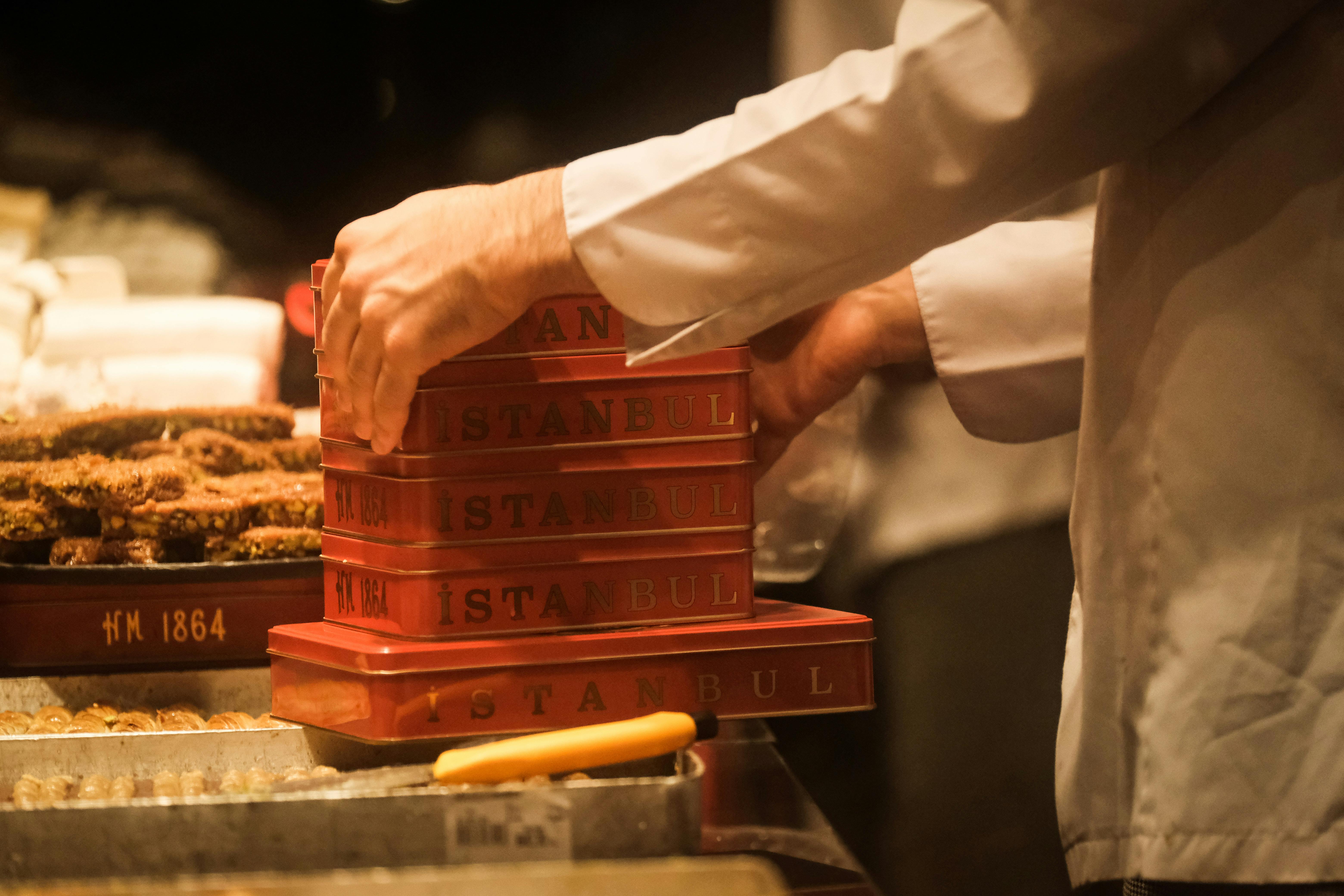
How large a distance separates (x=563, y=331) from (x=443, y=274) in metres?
0.12

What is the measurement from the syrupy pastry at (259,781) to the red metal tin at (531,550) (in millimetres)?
167

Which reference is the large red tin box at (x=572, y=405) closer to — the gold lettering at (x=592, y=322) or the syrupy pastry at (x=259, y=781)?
the gold lettering at (x=592, y=322)

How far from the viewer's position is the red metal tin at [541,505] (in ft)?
2.62

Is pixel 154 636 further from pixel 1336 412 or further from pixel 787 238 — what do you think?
pixel 1336 412

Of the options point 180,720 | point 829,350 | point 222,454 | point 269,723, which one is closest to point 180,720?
point 180,720

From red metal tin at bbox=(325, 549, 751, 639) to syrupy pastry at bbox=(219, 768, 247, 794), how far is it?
0.14m

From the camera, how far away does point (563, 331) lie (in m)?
0.82

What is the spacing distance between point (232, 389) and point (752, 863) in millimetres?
1368

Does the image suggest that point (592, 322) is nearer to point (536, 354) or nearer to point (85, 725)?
point (536, 354)

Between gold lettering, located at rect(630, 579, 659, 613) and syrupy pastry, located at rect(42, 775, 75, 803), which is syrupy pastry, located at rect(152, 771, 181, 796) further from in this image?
gold lettering, located at rect(630, 579, 659, 613)

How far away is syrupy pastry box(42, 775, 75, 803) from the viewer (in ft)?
2.35

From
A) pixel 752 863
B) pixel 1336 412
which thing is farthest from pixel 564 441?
pixel 1336 412

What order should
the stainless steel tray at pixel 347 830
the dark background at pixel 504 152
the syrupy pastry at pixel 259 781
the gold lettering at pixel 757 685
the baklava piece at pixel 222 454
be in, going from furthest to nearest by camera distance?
the dark background at pixel 504 152 → the baklava piece at pixel 222 454 → the gold lettering at pixel 757 685 → the syrupy pastry at pixel 259 781 → the stainless steel tray at pixel 347 830

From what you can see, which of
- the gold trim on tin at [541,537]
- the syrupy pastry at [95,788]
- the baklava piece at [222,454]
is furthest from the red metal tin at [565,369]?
the baklava piece at [222,454]
